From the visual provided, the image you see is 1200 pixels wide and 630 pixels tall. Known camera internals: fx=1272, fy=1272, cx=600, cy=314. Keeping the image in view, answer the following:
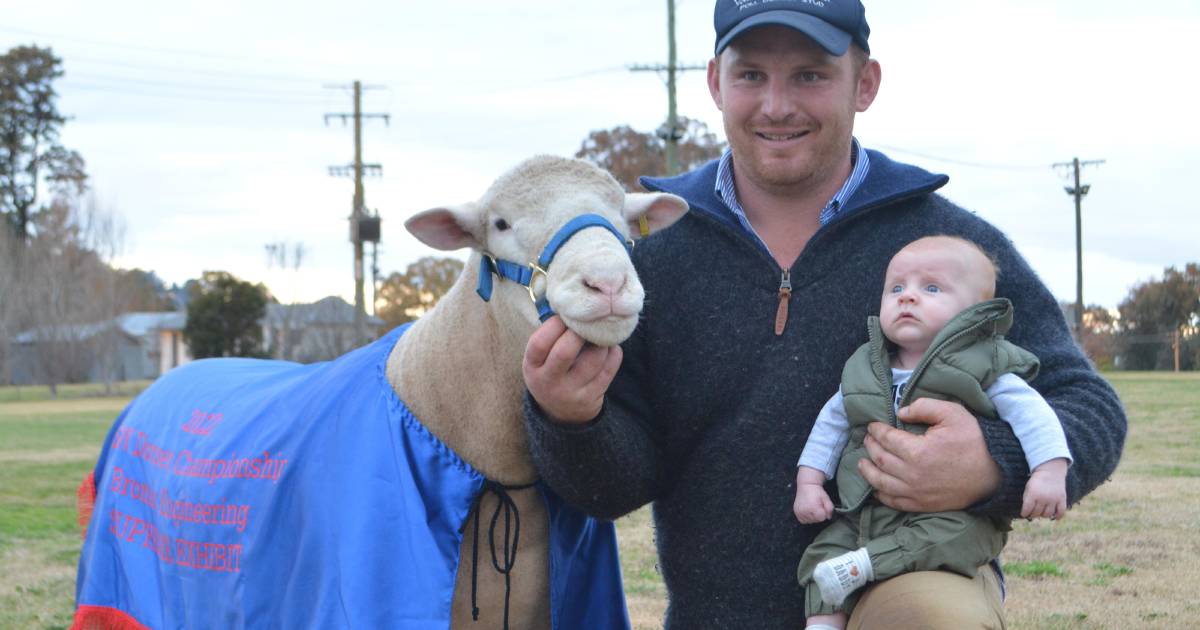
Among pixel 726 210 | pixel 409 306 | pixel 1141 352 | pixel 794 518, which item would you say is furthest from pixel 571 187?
pixel 409 306

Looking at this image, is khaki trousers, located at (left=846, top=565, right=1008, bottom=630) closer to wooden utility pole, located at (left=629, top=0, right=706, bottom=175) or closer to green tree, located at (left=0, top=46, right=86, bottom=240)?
wooden utility pole, located at (left=629, top=0, right=706, bottom=175)

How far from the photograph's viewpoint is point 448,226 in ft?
10.7

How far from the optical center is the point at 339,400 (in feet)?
11.3

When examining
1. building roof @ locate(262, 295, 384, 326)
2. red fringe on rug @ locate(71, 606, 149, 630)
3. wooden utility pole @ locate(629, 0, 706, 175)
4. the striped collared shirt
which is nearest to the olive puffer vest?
the striped collared shirt

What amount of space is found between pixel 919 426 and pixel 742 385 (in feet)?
1.74

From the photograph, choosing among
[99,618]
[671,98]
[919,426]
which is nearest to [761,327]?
[919,426]

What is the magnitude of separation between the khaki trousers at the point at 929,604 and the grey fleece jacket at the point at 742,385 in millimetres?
429

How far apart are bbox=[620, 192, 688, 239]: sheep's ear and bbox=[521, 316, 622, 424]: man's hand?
487 millimetres

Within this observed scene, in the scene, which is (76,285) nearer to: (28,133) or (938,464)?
(28,133)

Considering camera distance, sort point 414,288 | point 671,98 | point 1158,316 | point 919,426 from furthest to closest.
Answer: point 414,288
point 1158,316
point 671,98
point 919,426

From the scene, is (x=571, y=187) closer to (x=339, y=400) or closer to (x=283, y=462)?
(x=339, y=400)

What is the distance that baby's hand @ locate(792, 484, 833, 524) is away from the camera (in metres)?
3.09

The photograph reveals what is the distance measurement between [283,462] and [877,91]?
195cm

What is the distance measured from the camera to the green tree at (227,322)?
40219 millimetres
